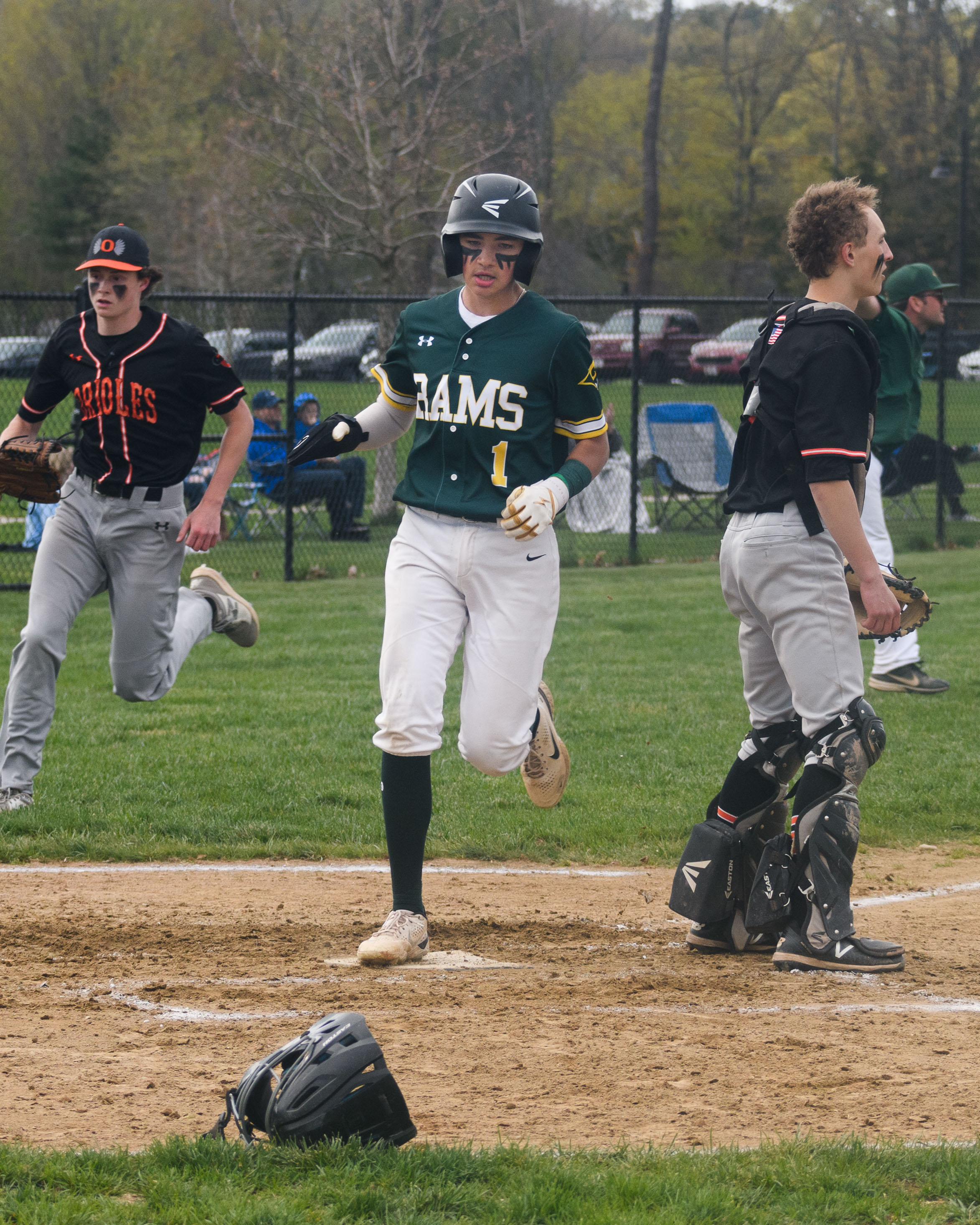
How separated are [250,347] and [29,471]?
28.5 feet

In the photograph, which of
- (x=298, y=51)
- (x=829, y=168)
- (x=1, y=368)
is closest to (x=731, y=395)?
(x=1, y=368)

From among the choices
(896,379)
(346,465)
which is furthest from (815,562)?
(346,465)

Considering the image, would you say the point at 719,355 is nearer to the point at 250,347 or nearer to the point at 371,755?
the point at 250,347

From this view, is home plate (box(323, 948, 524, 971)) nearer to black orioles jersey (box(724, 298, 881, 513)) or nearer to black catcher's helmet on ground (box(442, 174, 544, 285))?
black orioles jersey (box(724, 298, 881, 513))

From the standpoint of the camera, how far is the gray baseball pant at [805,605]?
167 inches

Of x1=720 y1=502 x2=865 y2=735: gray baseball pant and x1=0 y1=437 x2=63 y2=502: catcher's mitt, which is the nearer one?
x1=720 y1=502 x2=865 y2=735: gray baseball pant

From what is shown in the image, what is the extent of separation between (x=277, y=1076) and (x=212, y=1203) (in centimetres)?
66

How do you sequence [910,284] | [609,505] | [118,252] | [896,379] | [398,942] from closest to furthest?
[398,942] → [118,252] → [896,379] → [910,284] → [609,505]

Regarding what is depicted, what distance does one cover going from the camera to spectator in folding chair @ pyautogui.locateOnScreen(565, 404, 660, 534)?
15.7 metres

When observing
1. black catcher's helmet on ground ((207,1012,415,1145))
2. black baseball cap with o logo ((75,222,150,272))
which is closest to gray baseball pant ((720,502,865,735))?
black catcher's helmet on ground ((207,1012,415,1145))

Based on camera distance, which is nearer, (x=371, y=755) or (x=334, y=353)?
(x=371, y=755)

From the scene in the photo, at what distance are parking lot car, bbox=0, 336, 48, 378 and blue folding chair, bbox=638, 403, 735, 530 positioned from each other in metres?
6.42

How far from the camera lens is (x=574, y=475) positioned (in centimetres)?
437

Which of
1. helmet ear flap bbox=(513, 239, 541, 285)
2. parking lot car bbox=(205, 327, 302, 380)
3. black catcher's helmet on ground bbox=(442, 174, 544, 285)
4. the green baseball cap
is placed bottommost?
helmet ear flap bbox=(513, 239, 541, 285)
